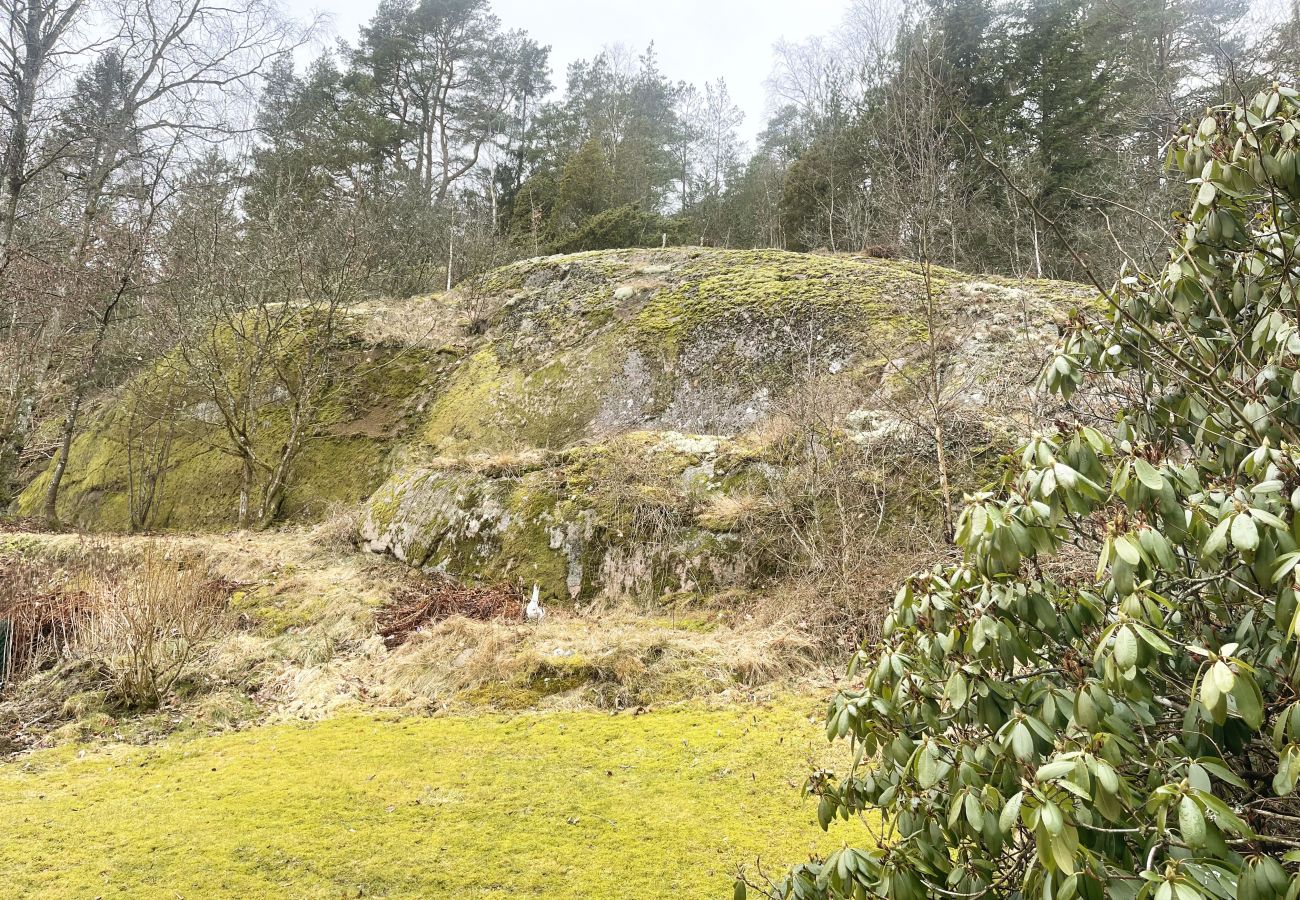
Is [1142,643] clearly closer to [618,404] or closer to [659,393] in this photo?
[659,393]

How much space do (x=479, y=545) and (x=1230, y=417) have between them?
27.3 feet

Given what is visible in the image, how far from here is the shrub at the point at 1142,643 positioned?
45.6 inches

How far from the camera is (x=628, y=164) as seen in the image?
24297mm

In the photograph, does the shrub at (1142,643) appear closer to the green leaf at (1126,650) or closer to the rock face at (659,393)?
the green leaf at (1126,650)

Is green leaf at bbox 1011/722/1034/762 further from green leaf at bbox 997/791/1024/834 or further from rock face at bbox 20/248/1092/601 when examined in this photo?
rock face at bbox 20/248/1092/601

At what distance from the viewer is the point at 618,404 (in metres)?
12.5

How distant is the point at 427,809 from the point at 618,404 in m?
9.08

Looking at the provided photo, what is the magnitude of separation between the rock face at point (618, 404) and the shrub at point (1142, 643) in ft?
14.7

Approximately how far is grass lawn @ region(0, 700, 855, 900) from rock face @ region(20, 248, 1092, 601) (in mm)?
3242

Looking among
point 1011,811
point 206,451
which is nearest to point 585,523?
point 1011,811

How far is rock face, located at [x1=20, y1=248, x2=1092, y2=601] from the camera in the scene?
8.45 meters

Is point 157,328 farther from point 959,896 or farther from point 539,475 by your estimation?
point 959,896

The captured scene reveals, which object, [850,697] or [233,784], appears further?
[233,784]

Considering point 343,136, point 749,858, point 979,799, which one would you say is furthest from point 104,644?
point 343,136
